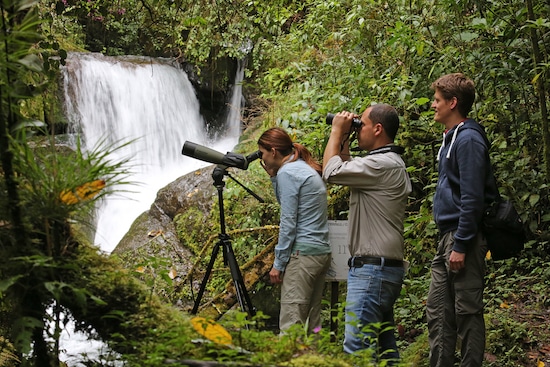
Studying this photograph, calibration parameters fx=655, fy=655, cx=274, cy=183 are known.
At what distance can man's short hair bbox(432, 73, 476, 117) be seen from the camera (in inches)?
134

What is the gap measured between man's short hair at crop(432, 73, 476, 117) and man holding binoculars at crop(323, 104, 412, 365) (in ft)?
1.02

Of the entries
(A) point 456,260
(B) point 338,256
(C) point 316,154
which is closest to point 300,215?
(B) point 338,256

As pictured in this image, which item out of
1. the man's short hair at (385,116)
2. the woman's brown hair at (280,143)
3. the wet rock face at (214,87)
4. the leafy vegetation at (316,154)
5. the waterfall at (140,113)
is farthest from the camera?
the wet rock face at (214,87)

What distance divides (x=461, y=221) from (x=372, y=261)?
48 centimetres

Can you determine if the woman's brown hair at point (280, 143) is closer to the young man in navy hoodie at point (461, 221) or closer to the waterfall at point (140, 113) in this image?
the young man in navy hoodie at point (461, 221)

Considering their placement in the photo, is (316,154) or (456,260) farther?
(316,154)

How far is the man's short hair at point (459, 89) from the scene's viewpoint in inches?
134

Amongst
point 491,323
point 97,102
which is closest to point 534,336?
point 491,323

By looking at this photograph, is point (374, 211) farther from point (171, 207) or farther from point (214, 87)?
point (214, 87)

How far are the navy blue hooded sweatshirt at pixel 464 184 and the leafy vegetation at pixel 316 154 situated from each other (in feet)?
3.36

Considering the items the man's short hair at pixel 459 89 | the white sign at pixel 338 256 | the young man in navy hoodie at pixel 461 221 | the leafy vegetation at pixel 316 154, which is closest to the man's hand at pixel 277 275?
the white sign at pixel 338 256

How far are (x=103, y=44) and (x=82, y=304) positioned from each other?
593 inches

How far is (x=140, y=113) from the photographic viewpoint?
1311 cm

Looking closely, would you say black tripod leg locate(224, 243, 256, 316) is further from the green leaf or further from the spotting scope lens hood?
the green leaf
